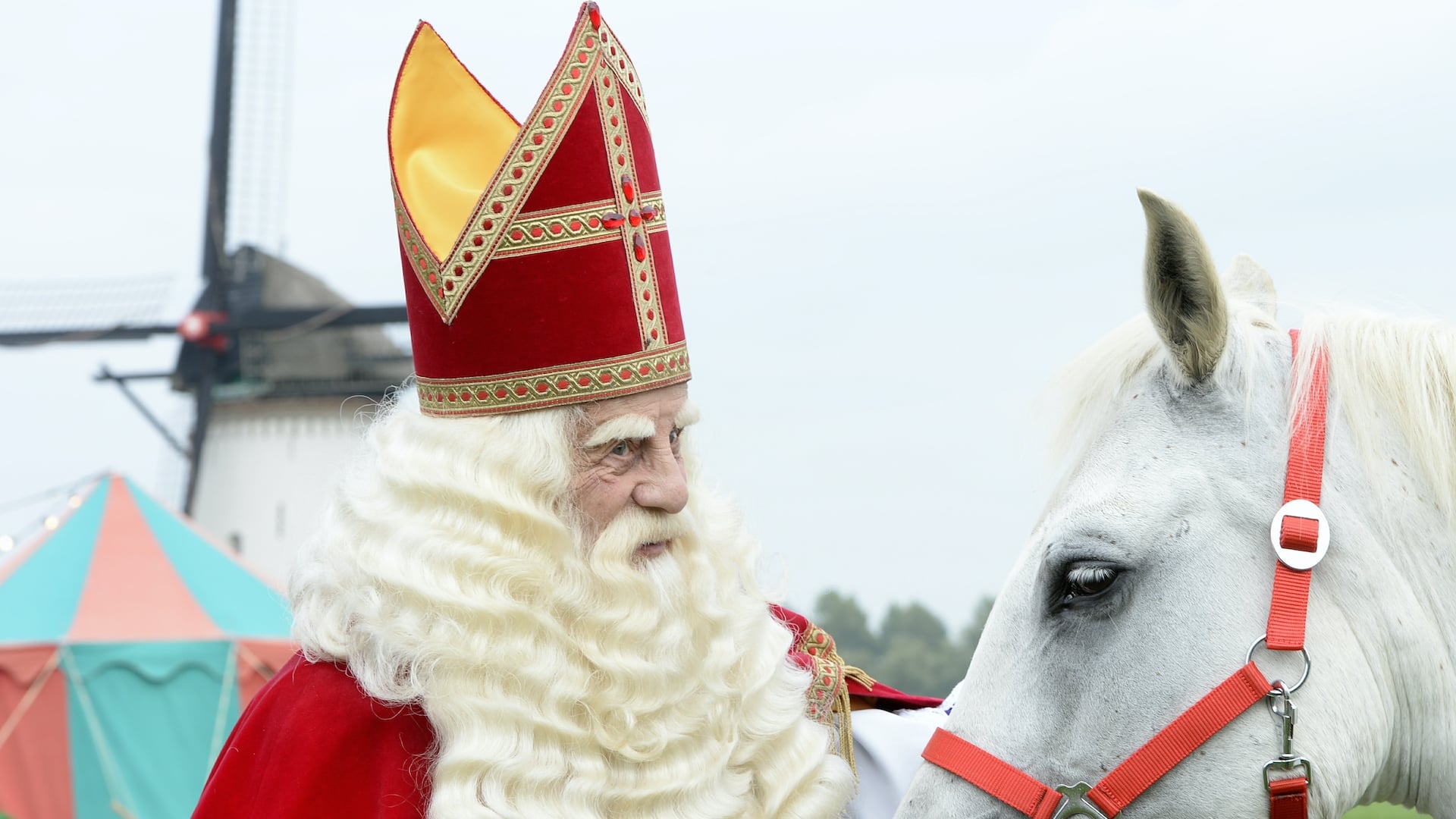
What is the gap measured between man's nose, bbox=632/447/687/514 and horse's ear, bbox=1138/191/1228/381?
0.73m

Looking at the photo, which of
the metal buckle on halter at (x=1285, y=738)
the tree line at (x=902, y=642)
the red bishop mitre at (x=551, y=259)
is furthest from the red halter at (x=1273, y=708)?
the tree line at (x=902, y=642)

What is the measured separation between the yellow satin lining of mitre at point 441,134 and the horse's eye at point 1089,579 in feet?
3.48

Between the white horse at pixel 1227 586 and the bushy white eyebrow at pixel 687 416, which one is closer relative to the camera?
the white horse at pixel 1227 586

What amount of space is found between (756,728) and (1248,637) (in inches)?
30.1

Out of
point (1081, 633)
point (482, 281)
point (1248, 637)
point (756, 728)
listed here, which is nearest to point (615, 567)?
point (756, 728)

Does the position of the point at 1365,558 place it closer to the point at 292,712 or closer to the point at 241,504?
the point at 292,712

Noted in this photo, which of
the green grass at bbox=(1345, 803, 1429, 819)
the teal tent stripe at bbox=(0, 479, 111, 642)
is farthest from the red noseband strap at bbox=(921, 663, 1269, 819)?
the green grass at bbox=(1345, 803, 1429, 819)

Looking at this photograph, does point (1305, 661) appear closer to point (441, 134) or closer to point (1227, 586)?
point (1227, 586)

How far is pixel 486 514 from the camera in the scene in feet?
6.17

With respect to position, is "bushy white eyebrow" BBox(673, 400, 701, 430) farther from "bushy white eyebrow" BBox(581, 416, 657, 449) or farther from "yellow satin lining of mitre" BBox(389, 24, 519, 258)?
"yellow satin lining of mitre" BBox(389, 24, 519, 258)

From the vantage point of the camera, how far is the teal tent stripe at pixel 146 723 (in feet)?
22.4

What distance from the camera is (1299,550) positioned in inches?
60.4

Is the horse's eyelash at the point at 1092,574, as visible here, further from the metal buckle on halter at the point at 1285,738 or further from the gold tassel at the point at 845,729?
the gold tassel at the point at 845,729

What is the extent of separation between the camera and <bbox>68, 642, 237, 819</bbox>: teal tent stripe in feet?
22.4
